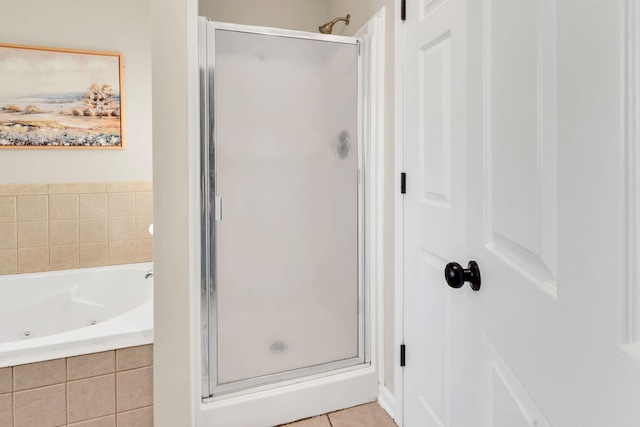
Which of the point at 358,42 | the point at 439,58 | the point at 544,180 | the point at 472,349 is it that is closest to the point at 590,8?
the point at 544,180

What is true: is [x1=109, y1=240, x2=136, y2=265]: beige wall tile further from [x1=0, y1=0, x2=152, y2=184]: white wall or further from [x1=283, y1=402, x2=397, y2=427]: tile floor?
[x1=283, y1=402, x2=397, y2=427]: tile floor

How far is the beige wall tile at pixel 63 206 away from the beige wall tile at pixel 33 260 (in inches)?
9.3

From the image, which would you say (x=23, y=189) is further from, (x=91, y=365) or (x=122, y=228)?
(x=91, y=365)

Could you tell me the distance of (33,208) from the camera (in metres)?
2.35

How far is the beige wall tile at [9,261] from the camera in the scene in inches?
90.9

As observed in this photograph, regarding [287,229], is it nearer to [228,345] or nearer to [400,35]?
[228,345]

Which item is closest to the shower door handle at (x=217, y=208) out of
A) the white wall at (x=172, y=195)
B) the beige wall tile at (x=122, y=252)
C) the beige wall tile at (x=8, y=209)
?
the white wall at (x=172, y=195)

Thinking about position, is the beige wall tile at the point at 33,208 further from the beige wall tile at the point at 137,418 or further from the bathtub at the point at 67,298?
the beige wall tile at the point at 137,418

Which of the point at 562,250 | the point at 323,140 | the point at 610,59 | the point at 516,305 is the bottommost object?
the point at 516,305

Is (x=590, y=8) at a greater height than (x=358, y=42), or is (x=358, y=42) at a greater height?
(x=358, y=42)

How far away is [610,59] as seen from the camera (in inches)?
11.8

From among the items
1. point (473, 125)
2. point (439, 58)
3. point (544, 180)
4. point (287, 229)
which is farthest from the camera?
point (287, 229)

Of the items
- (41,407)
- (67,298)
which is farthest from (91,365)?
(67,298)

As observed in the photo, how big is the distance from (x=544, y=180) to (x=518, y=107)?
0.14 m
